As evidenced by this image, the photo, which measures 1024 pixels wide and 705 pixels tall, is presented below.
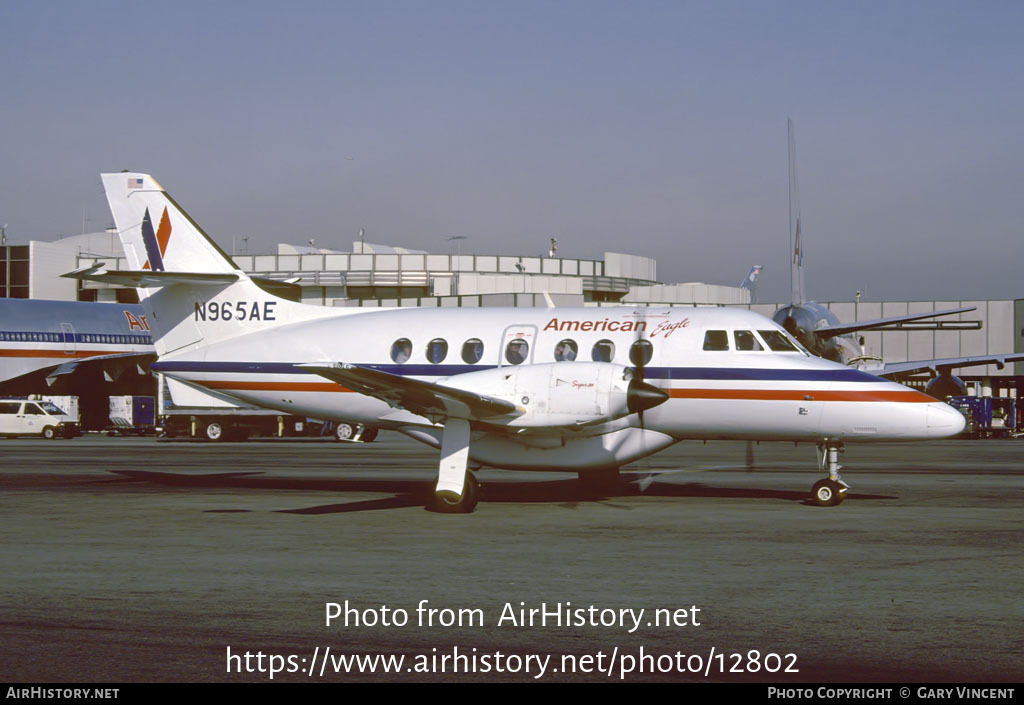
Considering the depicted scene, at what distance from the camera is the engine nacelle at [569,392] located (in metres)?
16.6

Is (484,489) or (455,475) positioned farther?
(484,489)

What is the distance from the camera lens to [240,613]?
923 centimetres

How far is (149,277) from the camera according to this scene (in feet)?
66.7

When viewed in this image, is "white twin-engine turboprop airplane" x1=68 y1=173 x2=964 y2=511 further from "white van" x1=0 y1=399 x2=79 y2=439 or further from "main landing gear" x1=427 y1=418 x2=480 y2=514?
"white van" x1=0 y1=399 x2=79 y2=439

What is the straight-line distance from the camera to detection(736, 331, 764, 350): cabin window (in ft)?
61.2

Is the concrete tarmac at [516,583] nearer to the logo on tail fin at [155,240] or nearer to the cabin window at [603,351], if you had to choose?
the cabin window at [603,351]

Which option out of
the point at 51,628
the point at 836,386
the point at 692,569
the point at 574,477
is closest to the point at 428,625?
the point at 51,628

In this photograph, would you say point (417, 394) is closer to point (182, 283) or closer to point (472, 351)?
point (472, 351)

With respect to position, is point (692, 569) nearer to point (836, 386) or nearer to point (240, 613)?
point (240, 613)

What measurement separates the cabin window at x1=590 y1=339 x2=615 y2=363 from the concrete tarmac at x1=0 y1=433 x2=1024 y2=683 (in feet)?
8.20

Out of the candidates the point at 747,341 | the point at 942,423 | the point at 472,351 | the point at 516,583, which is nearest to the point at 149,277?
the point at 472,351

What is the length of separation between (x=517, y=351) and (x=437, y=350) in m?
1.57

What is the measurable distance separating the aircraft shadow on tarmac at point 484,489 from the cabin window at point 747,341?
2.82 metres

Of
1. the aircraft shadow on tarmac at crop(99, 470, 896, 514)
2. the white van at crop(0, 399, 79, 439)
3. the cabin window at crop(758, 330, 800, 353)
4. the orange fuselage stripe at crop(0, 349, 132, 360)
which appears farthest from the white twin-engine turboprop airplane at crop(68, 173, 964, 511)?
the orange fuselage stripe at crop(0, 349, 132, 360)
